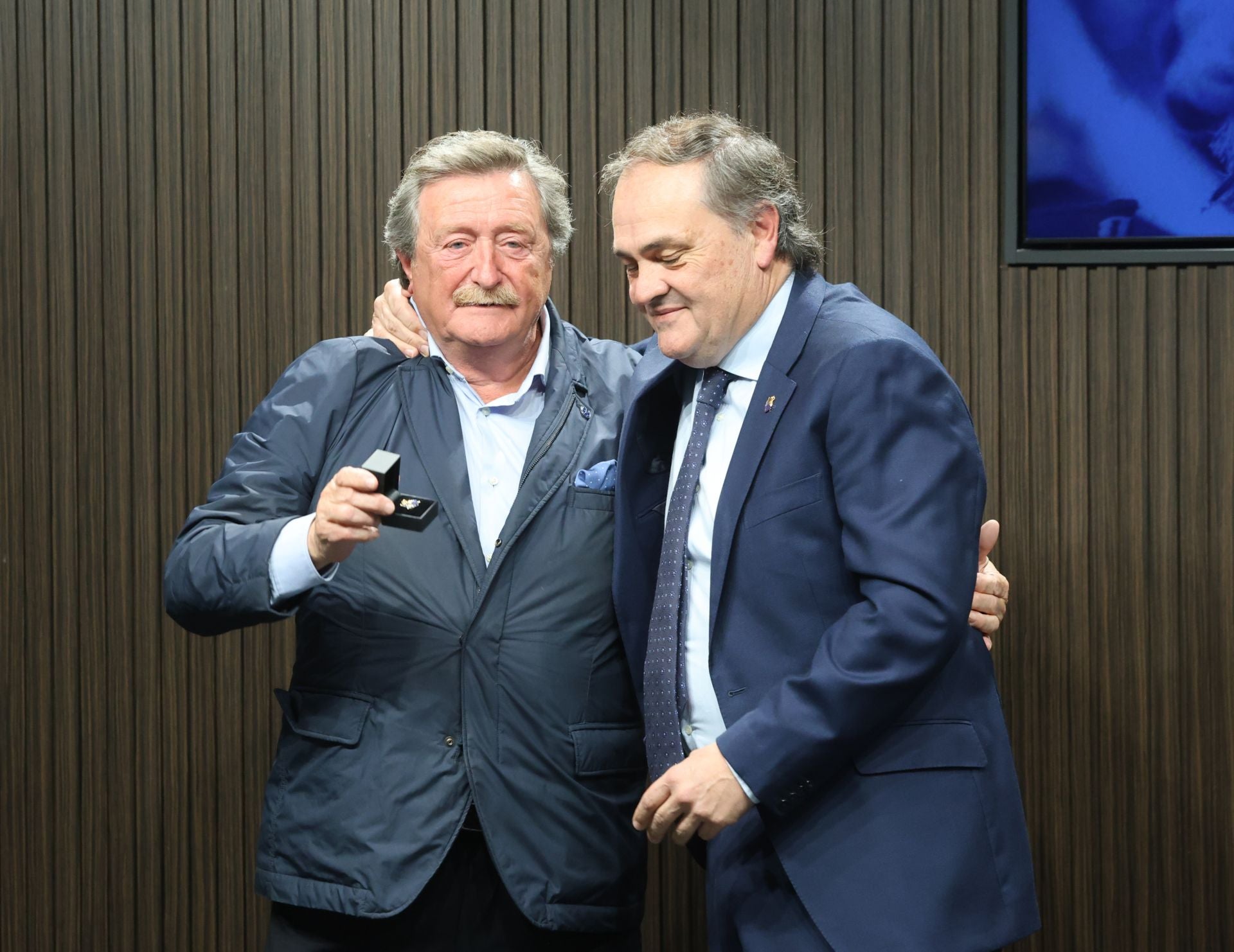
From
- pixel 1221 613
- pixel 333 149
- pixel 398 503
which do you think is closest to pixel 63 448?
pixel 333 149

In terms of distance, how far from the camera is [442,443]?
6.50ft

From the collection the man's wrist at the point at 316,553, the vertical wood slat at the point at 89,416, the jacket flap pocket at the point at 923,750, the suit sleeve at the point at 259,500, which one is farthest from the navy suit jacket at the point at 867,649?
the vertical wood slat at the point at 89,416

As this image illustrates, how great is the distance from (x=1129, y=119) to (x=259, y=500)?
2151mm

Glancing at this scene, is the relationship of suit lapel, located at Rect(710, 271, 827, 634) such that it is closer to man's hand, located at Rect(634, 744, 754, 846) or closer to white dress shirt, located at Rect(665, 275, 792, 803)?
white dress shirt, located at Rect(665, 275, 792, 803)

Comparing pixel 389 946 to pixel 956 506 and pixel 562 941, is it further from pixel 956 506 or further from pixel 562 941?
pixel 956 506

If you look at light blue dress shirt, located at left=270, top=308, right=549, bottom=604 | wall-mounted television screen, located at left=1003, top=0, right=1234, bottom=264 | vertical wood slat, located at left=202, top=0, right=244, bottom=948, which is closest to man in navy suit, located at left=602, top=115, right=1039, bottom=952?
light blue dress shirt, located at left=270, top=308, right=549, bottom=604

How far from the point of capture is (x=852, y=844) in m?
1.60

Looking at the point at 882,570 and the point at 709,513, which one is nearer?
the point at 882,570

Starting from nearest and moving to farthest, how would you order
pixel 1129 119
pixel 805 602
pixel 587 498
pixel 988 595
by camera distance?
1. pixel 805 602
2. pixel 988 595
3. pixel 587 498
4. pixel 1129 119

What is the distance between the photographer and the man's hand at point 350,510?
1.67 m

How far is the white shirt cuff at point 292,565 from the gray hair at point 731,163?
2.34 feet

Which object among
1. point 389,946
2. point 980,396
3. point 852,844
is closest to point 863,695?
point 852,844

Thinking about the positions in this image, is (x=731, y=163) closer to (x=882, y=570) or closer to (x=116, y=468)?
(x=882, y=570)

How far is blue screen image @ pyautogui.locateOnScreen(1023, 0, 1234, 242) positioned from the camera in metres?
2.86
